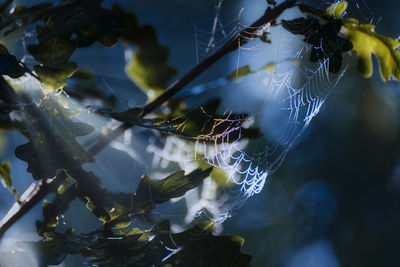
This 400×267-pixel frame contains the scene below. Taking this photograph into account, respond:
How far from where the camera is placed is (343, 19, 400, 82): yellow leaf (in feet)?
2.11

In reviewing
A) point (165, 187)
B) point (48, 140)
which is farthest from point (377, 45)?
point (48, 140)

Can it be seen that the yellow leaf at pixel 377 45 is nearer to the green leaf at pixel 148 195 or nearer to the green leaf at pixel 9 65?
the green leaf at pixel 148 195

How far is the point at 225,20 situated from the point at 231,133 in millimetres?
364

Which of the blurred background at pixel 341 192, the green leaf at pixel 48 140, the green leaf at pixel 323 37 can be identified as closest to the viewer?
the green leaf at pixel 48 140

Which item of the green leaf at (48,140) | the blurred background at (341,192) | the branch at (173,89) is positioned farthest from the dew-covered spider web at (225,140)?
the blurred background at (341,192)

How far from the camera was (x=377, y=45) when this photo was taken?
2.16ft

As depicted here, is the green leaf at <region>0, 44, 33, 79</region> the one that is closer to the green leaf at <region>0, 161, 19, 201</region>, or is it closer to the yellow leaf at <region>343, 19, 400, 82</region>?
the green leaf at <region>0, 161, 19, 201</region>

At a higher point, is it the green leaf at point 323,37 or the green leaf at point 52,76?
the green leaf at point 323,37

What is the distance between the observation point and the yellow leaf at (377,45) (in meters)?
0.64

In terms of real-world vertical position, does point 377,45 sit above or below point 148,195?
above

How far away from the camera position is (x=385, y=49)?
0.66 meters

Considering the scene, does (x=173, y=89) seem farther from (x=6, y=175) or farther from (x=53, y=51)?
(x=6, y=175)

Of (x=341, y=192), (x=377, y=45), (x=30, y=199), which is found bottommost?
(x=30, y=199)

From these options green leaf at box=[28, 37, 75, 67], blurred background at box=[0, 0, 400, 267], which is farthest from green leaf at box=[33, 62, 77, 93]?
blurred background at box=[0, 0, 400, 267]
